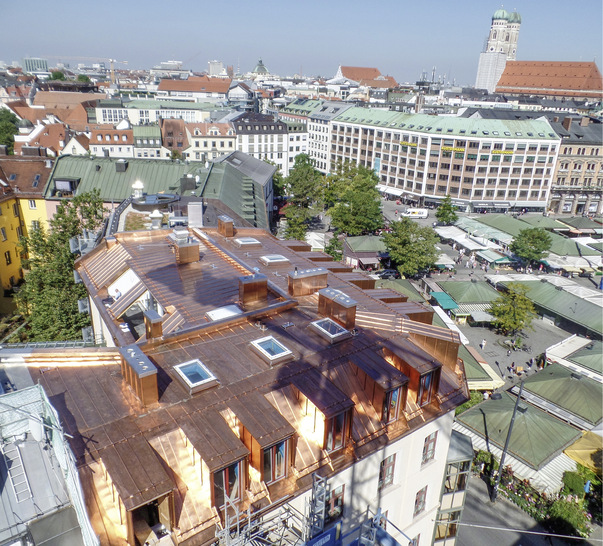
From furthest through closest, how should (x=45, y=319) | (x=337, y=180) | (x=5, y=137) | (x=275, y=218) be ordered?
(x=5, y=137)
(x=337, y=180)
(x=275, y=218)
(x=45, y=319)

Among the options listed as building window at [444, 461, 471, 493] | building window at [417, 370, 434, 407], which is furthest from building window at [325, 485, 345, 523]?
building window at [444, 461, 471, 493]

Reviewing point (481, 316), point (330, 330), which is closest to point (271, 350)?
point (330, 330)

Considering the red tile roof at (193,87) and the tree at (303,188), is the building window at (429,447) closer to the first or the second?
the tree at (303,188)

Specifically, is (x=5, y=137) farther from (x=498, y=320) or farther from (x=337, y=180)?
(x=498, y=320)

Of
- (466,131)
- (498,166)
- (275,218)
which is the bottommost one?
(275,218)

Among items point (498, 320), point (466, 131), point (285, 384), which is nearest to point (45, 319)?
point (285, 384)
